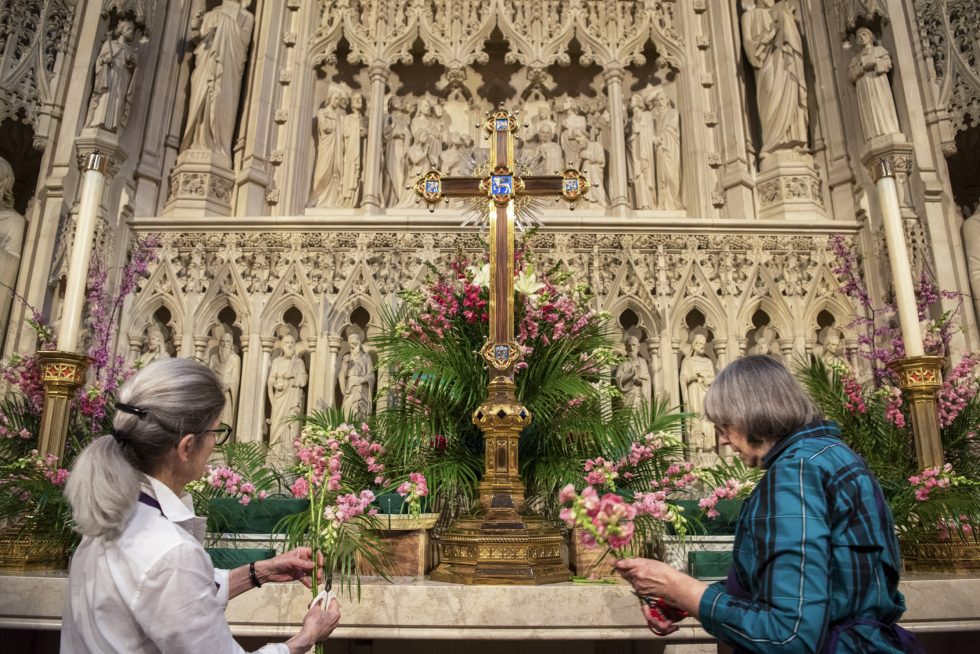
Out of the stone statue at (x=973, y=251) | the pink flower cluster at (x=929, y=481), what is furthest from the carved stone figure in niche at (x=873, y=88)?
the pink flower cluster at (x=929, y=481)

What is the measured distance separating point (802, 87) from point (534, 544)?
5.76m

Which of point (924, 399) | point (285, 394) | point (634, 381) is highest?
point (634, 381)

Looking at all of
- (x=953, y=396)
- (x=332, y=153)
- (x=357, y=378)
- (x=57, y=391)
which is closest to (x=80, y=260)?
(x=57, y=391)

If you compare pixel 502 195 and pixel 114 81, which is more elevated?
pixel 114 81

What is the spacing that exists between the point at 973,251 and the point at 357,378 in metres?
4.83

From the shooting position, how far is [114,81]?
5605 millimetres

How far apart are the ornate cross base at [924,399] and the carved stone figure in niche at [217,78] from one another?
225 inches

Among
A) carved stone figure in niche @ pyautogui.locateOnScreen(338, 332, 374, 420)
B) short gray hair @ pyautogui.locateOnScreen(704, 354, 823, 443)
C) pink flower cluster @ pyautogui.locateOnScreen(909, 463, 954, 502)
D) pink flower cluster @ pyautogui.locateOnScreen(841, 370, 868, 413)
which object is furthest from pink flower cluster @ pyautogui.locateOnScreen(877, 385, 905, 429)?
carved stone figure in niche @ pyautogui.locateOnScreen(338, 332, 374, 420)

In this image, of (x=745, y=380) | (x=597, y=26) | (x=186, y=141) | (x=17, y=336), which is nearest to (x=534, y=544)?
(x=745, y=380)

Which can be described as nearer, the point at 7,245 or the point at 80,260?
the point at 80,260

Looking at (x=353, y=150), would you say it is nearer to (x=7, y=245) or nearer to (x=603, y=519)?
A: (x=7, y=245)

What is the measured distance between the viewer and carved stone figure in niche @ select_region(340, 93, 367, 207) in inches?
254

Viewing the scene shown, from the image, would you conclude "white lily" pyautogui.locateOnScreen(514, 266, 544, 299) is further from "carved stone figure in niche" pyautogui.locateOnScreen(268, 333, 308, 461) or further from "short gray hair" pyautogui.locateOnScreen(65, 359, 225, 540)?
"carved stone figure in niche" pyautogui.locateOnScreen(268, 333, 308, 461)

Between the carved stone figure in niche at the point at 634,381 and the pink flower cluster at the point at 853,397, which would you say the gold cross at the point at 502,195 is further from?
the carved stone figure in niche at the point at 634,381
